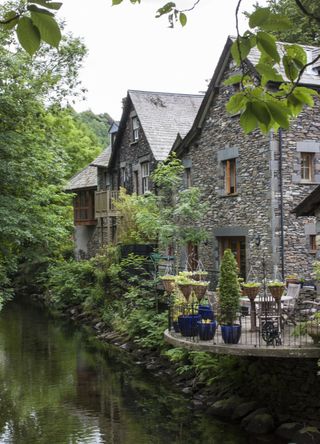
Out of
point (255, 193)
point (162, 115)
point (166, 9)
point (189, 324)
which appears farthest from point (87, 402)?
point (162, 115)

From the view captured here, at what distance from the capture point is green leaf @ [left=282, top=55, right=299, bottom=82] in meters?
2.63

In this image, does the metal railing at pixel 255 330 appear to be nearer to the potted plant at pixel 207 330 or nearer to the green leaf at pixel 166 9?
the potted plant at pixel 207 330

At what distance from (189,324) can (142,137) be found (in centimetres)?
1844

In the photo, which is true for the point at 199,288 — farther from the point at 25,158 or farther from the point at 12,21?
the point at 12,21

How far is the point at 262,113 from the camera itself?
2518mm

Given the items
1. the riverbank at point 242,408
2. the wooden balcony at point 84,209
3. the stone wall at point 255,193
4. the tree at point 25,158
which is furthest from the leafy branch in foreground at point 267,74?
the wooden balcony at point 84,209

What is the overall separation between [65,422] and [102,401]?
189 cm

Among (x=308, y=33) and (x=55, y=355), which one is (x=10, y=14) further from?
(x=308, y=33)

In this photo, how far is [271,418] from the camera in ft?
41.4

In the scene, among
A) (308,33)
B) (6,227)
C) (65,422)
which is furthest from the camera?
(308,33)

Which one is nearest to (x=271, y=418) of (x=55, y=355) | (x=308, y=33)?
(x=55, y=355)

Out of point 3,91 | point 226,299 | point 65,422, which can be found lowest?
point 65,422

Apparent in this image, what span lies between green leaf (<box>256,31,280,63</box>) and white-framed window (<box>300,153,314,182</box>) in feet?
58.8

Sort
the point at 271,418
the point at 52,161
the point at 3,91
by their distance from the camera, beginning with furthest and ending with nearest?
the point at 52,161, the point at 3,91, the point at 271,418
